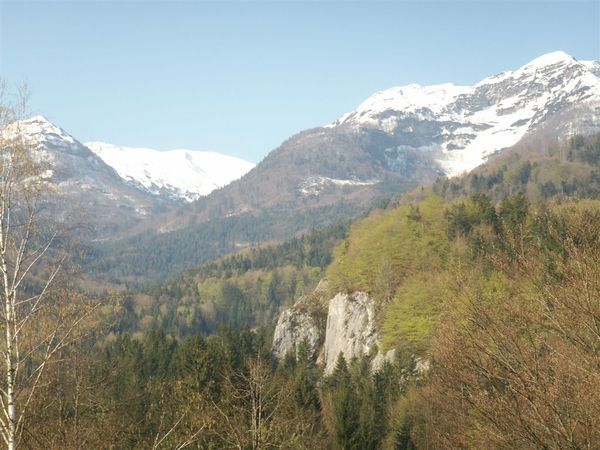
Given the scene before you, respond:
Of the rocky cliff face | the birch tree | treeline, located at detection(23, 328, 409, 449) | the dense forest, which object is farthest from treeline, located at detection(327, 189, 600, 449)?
the rocky cliff face

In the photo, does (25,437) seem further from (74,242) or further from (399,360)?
(399,360)

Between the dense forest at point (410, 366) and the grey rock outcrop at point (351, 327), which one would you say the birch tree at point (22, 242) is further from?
the grey rock outcrop at point (351, 327)

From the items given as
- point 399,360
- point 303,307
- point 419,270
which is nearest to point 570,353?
point 399,360

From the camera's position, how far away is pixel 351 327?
74.6 meters

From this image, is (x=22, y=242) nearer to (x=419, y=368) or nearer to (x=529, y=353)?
(x=529, y=353)

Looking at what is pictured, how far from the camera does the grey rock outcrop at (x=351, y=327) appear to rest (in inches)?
2820

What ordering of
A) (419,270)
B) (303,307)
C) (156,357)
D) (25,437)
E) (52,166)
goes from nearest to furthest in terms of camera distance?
(52,166) → (25,437) → (419,270) → (156,357) → (303,307)

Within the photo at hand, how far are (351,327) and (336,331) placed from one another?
488 cm

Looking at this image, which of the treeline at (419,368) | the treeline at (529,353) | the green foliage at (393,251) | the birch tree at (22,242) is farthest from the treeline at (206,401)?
the green foliage at (393,251)

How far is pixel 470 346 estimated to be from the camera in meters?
14.7

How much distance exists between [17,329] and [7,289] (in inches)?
41.2

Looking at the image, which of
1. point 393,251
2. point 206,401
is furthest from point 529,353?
point 393,251

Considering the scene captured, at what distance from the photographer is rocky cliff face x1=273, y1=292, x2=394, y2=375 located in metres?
71.5

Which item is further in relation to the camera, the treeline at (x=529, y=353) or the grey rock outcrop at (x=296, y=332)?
the grey rock outcrop at (x=296, y=332)
